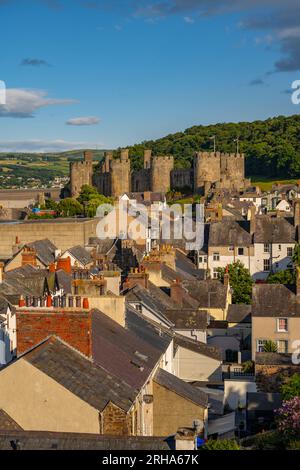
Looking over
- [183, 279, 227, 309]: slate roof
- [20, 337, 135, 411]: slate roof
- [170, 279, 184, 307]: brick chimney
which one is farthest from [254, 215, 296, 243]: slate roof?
[20, 337, 135, 411]: slate roof

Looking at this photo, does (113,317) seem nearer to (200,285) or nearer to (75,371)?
(75,371)

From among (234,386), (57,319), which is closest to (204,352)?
(234,386)

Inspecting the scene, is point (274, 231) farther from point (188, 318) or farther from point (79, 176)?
point (79, 176)

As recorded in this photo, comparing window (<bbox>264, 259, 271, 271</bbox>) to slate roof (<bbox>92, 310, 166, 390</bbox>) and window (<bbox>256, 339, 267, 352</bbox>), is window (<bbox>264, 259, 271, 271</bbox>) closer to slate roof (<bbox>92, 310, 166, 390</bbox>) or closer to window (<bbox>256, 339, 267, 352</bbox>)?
window (<bbox>256, 339, 267, 352</bbox>)

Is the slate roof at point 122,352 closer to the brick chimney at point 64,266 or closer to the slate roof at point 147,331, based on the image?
the slate roof at point 147,331

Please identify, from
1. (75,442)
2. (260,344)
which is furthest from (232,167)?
(75,442)
